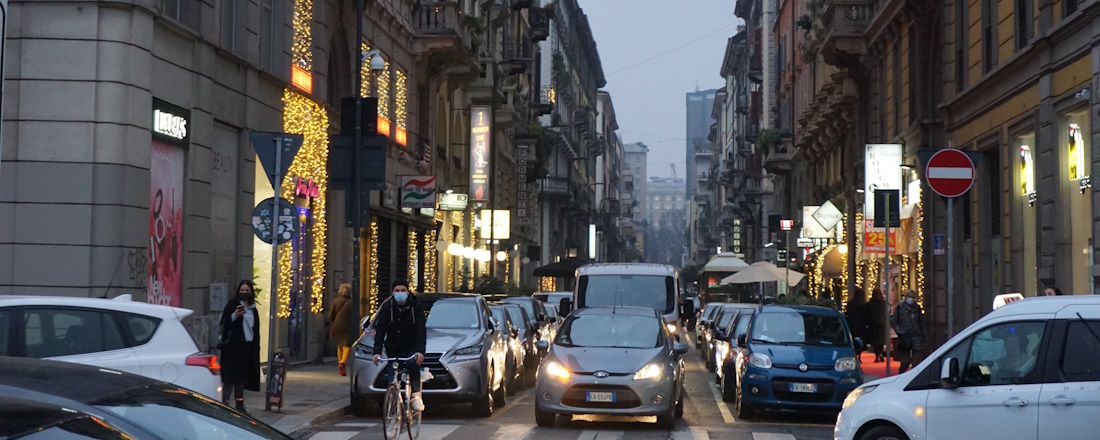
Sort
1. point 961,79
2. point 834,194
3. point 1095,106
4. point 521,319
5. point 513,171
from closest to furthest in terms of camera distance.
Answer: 1. point 1095,106
2. point 521,319
3. point 961,79
4. point 834,194
5. point 513,171

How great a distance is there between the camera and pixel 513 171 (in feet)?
214

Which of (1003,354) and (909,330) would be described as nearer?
(1003,354)

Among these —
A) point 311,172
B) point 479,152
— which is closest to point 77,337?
point 311,172

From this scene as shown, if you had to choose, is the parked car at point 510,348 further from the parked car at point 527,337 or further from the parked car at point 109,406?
the parked car at point 109,406

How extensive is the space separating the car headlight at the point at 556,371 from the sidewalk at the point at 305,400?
288 cm

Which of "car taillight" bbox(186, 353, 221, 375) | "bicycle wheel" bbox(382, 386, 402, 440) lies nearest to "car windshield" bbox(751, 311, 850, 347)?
"bicycle wheel" bbox(382, 386, 402, 440)

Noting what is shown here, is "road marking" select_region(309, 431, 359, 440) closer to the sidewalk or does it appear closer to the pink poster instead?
the sidewalk

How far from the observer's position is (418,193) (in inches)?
1362

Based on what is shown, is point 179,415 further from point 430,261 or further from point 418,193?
point 430,261

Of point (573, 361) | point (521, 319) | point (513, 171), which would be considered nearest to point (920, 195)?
point (521, 319)

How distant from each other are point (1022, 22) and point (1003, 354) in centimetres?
1646

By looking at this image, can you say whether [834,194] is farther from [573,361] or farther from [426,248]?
[573,361]

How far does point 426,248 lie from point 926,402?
32.9 m

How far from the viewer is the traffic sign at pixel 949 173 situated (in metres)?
14.9
